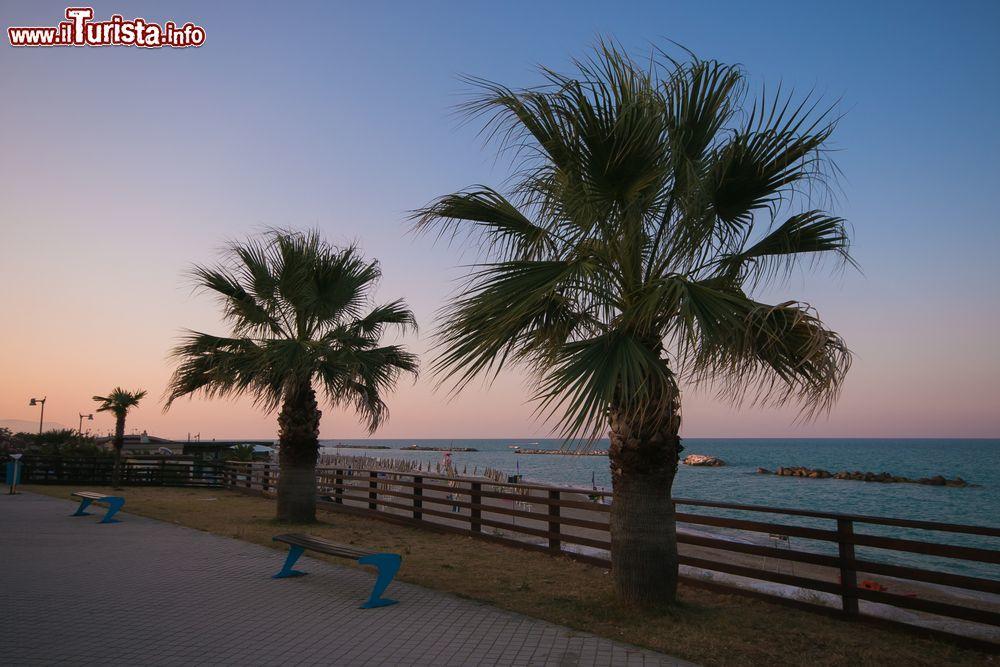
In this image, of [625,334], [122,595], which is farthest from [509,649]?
[122,595]

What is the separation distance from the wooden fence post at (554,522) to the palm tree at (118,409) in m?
17.6

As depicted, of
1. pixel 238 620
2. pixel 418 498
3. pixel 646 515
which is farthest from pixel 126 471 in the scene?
pixel 646 515

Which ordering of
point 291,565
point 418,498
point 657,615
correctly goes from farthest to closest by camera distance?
point 418,498 → point 291,565 → point 657,615

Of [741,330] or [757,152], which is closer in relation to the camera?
[741,330]

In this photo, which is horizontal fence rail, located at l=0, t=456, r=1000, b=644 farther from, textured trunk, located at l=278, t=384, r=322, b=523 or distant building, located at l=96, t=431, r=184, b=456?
distant building, located at l=96, t=431, r=184, b=456

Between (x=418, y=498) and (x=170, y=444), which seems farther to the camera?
(x=170, y=444)

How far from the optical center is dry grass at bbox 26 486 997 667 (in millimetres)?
5191

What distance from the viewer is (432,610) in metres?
6.32

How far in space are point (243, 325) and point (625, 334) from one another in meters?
9.77

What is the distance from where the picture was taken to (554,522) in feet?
31.6

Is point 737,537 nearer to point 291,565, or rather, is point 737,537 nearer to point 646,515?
point 646,515

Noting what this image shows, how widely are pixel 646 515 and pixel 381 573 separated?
2.74 metres

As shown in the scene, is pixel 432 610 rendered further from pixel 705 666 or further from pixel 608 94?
pixel 608 94

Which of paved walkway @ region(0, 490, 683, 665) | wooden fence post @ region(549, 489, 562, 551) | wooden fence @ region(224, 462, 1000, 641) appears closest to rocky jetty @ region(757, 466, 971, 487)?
wooden fence @ region(224, 462, 1000, 641)
